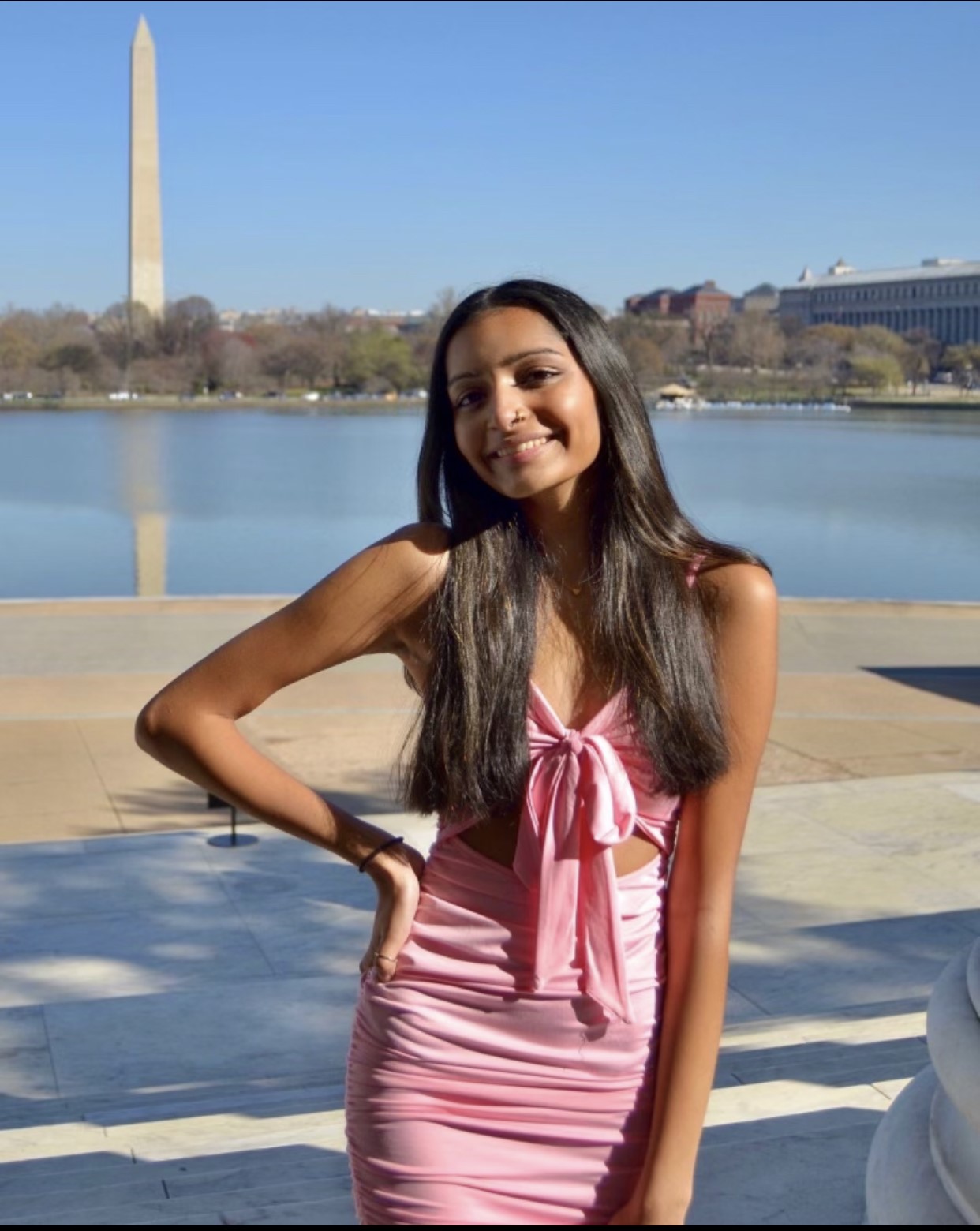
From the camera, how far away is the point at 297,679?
190cm

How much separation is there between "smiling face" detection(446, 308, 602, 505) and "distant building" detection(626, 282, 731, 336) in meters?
149

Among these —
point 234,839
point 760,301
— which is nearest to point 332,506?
point 234,839

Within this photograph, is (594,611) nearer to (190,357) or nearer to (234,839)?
(234,839)

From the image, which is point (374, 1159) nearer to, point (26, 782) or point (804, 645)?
point (26, 782)

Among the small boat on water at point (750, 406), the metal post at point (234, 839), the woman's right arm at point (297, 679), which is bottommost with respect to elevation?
the metal post at point (234, 839)

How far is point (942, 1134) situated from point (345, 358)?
4151 inches

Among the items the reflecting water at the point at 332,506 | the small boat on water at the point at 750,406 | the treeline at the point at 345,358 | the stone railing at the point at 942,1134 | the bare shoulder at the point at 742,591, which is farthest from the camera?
the treeline at the point at 345,358

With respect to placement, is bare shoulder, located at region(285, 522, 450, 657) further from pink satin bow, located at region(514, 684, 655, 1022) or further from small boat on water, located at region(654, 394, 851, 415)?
small boat on water, located at region(654, 394, 851, 415)

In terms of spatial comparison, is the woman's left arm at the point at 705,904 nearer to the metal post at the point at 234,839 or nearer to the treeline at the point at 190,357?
the metal post at the point at 234,839

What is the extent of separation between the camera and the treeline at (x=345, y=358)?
9481cm

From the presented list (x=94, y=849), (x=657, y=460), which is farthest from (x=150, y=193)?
(x=657, y=460)

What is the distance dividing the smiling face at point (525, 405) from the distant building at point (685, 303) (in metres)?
149

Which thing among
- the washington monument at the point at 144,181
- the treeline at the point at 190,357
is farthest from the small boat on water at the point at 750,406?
the washington monument at the point at 144,181

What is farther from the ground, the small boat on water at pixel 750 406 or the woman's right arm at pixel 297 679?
the small boat on water at pixel 750 406
